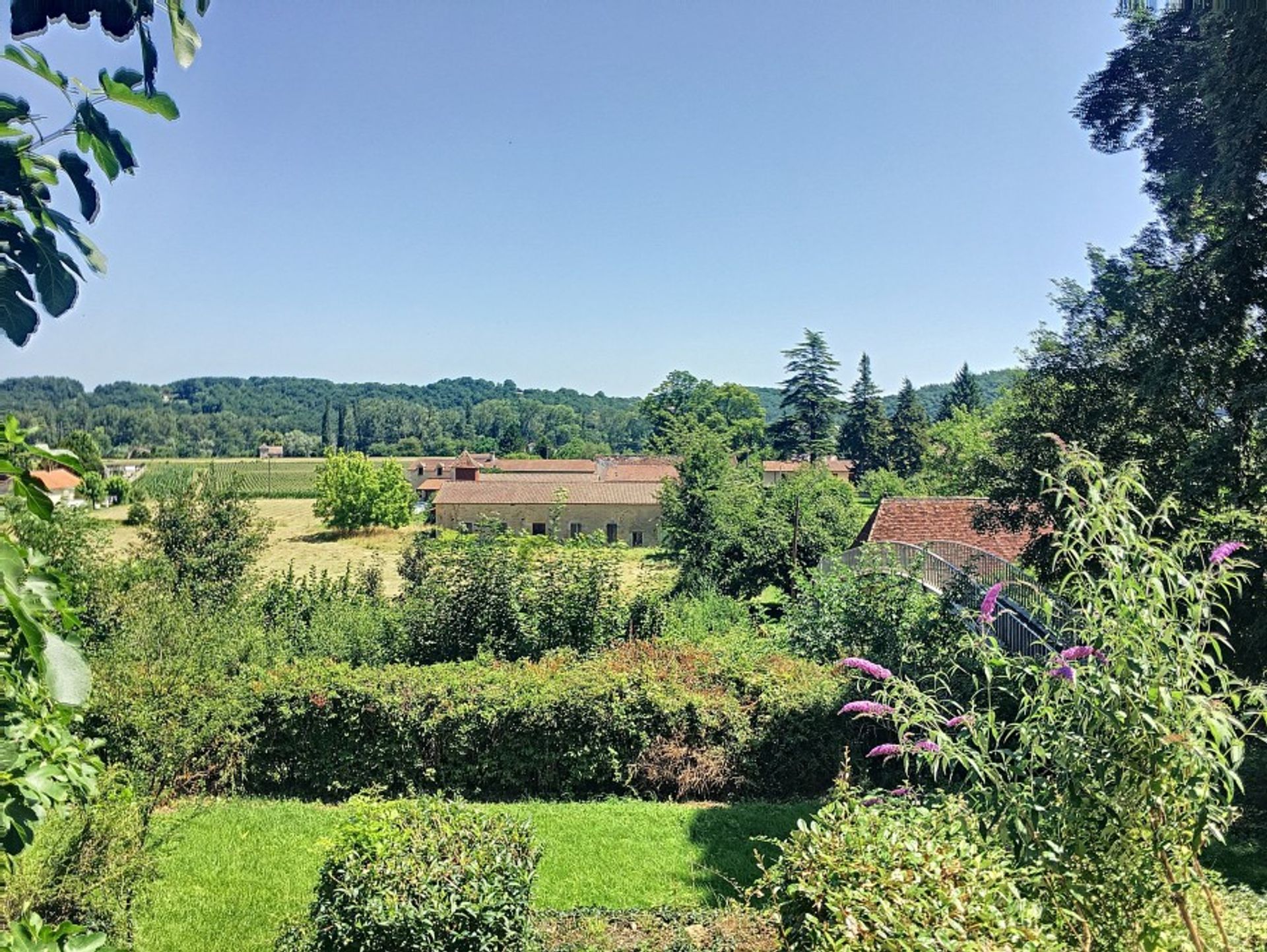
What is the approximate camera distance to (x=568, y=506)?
146 feet

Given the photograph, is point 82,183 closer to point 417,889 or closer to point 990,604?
point 990,604

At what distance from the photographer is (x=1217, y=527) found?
30.0 ft

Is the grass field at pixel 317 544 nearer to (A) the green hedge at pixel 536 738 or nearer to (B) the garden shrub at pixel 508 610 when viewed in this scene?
(B) the garden shrub at pixel 508 610

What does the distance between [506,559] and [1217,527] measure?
31.3 feet

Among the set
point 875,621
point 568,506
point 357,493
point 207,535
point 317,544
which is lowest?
point 317,544

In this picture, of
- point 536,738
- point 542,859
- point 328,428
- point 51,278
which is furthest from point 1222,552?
point 328,428

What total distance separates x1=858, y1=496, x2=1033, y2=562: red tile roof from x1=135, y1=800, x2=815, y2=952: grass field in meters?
13.8

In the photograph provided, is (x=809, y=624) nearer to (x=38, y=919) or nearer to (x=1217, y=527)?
(x=1217, y=527)

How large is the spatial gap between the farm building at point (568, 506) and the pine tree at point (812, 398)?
19327 millimetres

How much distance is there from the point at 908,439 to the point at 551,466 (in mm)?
30381

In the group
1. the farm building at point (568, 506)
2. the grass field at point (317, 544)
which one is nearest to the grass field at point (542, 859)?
the grass field at point (317, 544)

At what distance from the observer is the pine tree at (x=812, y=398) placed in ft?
201

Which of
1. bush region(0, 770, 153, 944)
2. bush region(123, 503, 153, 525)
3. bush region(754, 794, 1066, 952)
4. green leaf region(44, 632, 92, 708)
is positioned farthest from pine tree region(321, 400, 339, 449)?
green leaf region(44, 632, 92, 708)

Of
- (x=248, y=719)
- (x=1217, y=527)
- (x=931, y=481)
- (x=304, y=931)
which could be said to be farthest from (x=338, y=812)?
(x=931, y=481)
